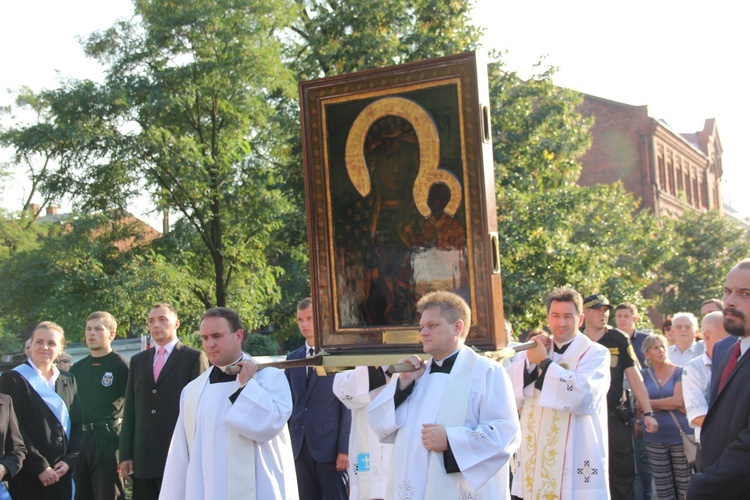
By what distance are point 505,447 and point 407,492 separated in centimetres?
59

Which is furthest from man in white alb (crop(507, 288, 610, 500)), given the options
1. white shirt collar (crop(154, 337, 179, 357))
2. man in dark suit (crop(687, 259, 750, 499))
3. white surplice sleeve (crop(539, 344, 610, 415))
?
white shirt collar (crop(154, 337, 179, 357))

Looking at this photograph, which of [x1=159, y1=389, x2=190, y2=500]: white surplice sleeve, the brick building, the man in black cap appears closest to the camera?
[x1=159, y1=389, x2=190, y2=500]: white surplice sleeve

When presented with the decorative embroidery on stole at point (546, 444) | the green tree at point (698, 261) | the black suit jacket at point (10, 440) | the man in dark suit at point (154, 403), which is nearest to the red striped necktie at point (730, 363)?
the decorative embroidery on stole at point (546, 444)

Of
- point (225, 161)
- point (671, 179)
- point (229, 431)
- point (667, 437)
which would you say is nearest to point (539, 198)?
point (225, 161)

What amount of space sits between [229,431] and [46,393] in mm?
2923

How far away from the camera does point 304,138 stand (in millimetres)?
6641

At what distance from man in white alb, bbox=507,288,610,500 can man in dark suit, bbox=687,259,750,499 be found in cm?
186

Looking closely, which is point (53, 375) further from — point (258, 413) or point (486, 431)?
point (486, 431)

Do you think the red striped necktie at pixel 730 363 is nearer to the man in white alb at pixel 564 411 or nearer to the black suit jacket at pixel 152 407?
the man in white alb at pixel 564 411

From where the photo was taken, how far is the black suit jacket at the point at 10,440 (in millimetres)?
6832

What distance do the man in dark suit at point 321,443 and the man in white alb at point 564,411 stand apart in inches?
59.5

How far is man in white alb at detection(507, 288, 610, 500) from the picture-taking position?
6.50m

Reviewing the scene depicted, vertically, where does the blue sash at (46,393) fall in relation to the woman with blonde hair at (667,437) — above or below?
above

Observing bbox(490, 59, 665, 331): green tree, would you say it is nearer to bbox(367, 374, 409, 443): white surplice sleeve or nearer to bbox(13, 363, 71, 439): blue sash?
bbox(13, 363, 71, 439): blue sash
